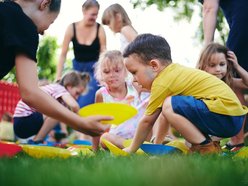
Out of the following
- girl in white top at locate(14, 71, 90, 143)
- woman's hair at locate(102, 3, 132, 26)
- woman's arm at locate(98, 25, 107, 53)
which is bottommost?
girl in white top at locate(14, 71, 90, 143)

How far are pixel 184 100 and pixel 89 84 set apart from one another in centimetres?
322

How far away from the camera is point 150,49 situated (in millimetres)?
3512

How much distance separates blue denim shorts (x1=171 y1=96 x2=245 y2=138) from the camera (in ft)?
10.8

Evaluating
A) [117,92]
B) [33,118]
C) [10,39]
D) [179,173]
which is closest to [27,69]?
[10,39]

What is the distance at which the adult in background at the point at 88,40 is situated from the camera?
6473 mm

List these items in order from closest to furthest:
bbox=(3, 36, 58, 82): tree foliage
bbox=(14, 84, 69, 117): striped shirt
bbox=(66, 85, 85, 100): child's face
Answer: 1. bbox=(14, 84, 69, 117): striped shirt
2. bbox=(66, 85, 85, 100): child's face
3. bbox=(3, 36, 58, 82): tree foliage

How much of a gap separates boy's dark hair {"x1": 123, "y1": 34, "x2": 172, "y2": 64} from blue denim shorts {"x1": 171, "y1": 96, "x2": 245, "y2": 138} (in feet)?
1.18

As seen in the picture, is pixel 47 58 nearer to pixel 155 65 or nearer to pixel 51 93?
pixel 51 93

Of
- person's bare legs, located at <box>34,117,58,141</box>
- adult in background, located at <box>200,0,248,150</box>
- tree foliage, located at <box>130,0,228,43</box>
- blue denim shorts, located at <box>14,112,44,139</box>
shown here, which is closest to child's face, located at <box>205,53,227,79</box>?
adult in background, located at <box>200,0,248,150</box>

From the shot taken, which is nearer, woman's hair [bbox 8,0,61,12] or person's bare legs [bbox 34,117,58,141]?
woman's hair [bbox 8,0,61,12]

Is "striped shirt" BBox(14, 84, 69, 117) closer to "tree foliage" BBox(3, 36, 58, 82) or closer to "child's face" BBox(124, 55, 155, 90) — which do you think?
"child's face" BBox(124, 55, 155, 90)

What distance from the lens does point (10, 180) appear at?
1551mm

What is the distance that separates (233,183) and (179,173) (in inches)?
9.0

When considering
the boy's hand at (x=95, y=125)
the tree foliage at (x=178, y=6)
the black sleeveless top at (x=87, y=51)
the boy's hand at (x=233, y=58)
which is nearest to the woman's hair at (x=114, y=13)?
the black sleeveless top at (x=87, y=51)
